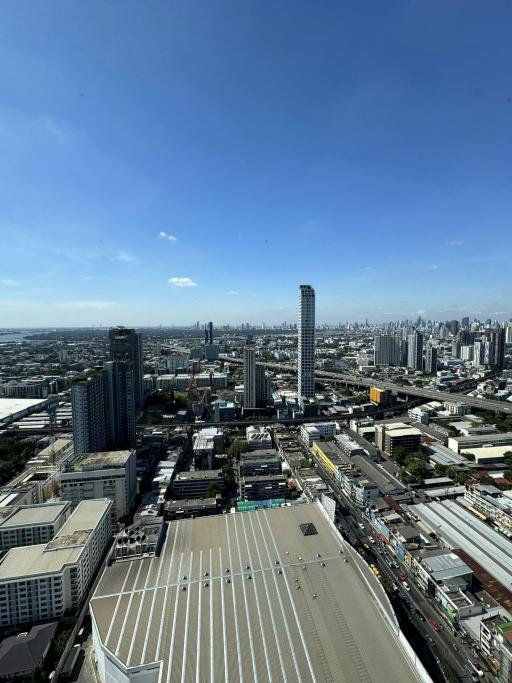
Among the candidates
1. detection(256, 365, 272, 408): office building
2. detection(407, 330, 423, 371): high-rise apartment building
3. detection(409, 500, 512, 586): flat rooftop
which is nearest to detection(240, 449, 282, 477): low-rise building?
detection(409, 500, 512, 586): flat rooftop

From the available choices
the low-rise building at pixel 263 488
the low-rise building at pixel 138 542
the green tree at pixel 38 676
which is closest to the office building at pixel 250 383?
the low-rise building at pixel 263 488

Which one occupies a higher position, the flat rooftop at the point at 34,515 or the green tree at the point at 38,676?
the flat rooftop at the point at 34,515

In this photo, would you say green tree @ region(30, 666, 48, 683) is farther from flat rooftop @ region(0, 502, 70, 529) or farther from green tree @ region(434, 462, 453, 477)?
green tree @ region(434, 462, 453, 477)

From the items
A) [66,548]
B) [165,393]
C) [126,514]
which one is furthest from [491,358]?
[66,548]

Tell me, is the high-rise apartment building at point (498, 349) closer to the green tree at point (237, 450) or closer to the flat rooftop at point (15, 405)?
the green tree at point (237, 450)

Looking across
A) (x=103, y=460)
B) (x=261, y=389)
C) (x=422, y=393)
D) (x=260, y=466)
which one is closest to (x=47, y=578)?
(x=103, y=460)

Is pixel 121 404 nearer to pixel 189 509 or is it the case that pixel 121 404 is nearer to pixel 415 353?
pixel 189 509
